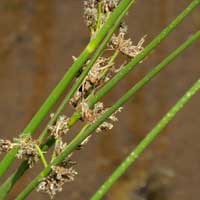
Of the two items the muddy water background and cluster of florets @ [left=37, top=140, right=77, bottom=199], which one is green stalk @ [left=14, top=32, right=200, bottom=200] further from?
the muddy water background

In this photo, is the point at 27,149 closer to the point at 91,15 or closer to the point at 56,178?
the point at 56,178

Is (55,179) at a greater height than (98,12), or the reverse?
(98,12)

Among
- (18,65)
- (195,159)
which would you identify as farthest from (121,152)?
(18,65)

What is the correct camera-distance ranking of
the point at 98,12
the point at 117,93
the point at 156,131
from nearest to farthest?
1. the point at 156,131
2. the point at 98,12
3. the point at 117,93

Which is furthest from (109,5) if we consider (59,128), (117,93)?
(117,93)

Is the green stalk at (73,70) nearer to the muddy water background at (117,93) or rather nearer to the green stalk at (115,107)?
the green stalk at (115,107)

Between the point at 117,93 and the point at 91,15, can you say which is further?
the point at 117,93

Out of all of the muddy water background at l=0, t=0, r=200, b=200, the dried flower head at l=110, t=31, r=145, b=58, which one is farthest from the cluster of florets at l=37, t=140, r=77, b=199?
the muddy water background at l=0, t=0, r=200, b=200

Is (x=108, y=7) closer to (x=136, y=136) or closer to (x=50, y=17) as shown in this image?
(x=136, y=136)
